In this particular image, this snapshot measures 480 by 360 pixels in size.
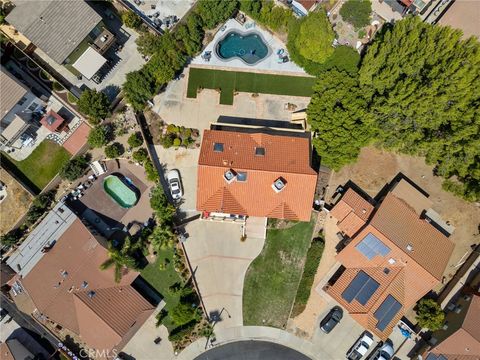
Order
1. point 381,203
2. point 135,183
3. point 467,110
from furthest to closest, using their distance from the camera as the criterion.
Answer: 1. point 135,183
2. point 381,203
3. point 467,110

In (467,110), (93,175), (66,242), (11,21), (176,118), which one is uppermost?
(467,110)

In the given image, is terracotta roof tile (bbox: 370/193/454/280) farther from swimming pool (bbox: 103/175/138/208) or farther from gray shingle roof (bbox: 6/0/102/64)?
gray shingle roof (bbox: 6/0/102/64)

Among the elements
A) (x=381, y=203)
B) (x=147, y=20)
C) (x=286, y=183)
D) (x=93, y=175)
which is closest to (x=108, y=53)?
(x=147, y=20)

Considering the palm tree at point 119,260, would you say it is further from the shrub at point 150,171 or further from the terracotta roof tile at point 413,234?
the terracotta roof tile at point 413,234

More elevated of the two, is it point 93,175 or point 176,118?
point 176,118

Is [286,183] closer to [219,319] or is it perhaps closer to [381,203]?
[381,203]

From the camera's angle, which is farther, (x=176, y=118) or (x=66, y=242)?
(x=176, y=118)
